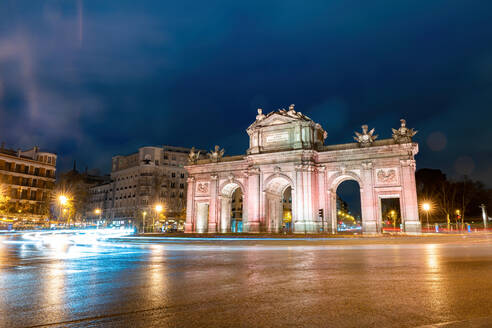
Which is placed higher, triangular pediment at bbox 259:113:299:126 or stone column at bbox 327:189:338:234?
triangular pediment at bbox 259:113:299:126

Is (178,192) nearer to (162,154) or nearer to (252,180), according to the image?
(162,154)

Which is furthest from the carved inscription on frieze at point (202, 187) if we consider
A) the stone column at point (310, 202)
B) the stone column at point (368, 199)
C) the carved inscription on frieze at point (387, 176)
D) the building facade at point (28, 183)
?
the building facade at point (28, 183)

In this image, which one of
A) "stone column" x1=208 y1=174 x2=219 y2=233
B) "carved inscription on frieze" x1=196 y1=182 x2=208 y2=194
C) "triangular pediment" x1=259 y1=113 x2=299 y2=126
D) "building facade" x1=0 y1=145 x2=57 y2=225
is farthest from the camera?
"building facade" x1=0 y1=145 x2=57 y2=225

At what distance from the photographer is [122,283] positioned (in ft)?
25.0

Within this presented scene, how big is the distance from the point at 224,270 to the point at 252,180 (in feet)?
118

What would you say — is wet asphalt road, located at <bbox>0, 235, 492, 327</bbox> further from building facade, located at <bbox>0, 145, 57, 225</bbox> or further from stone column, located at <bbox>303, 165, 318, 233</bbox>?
building facade, located at <bbox>0, 145, 57, 225</bbox>

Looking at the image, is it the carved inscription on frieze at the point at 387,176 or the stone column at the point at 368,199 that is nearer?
the stone column at the point at 368,199

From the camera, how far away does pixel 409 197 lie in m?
37.5

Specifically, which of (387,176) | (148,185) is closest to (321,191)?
(387,176)

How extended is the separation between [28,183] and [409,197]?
3050 inches

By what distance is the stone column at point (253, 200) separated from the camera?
44312 millimetres

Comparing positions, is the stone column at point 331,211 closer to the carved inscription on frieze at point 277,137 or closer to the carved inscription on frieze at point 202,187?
the carved inscription on frieze at point 277,137

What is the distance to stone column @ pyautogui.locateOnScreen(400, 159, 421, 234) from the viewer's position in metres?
36.4

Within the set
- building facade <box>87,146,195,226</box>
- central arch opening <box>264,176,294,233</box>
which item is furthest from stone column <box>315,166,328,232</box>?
building facade <box>87,146,195,226</box>
